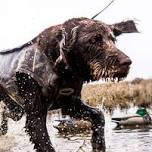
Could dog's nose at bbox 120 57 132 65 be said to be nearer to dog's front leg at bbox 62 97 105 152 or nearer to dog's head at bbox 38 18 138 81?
dog's head at bbox 38 18 138 81

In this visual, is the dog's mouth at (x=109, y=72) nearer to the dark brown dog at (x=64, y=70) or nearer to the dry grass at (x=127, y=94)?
the dark brown dog at (x=64, y=70)

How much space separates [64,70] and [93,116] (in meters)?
0.80

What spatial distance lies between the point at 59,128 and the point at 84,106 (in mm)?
14179

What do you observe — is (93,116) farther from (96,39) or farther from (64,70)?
(96,39)

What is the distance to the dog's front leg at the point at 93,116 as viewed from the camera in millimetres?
6199

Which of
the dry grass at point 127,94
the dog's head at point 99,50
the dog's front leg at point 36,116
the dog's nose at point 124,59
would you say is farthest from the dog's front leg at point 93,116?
the dry grass at point 127,94

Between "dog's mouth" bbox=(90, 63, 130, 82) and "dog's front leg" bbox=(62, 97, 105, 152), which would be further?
"dog's front leg" bbox=(62, 97, 105, 152)

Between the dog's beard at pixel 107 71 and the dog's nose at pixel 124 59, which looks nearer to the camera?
the dog's nose at pixel 124 59

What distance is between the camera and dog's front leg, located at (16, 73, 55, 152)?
5785 mm

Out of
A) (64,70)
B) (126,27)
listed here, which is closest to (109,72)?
(64,70)

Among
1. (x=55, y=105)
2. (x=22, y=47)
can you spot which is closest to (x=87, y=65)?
(x=55, y=105)

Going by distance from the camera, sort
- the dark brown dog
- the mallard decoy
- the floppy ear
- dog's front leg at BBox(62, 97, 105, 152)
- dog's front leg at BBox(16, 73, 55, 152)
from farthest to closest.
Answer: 1. the mallard decoy
2. dog's front leg at BBox(62, 97, 105, 152)
3. the floppy ear
4. dog's front leg at BBox(16, 73, 55, 152)
5. the dark brown dog

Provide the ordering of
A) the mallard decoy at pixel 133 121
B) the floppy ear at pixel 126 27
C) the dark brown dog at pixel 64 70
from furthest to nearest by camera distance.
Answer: the mallard decoy at pixel 133 121 < the floppy ear at pixel 126 27 < the dark brown dog at pixel 64 70

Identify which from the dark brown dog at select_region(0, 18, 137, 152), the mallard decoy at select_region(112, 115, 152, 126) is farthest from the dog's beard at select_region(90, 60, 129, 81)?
the mallard decoy at select_region(112, 115, 152, 126)
